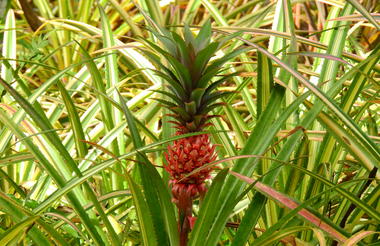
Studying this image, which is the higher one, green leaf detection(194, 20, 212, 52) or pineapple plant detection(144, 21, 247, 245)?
green leaf detection(194, 20, 212, 52)

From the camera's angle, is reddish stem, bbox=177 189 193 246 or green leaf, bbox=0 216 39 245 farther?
reddish stem, bbox=177 189 193 246

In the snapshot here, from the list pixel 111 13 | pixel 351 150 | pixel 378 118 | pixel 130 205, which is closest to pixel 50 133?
pixel 130 205

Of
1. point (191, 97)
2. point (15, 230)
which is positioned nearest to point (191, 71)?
point (191, 97)

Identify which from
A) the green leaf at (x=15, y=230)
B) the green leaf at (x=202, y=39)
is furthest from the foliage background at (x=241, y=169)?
the green leaf at (x=202, y=39)

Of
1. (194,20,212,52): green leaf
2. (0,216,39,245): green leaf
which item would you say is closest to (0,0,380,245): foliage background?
(0,216,39,245): green leaf

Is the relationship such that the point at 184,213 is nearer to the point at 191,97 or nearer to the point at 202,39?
the point at 191,97

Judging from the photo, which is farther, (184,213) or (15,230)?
(184,213)

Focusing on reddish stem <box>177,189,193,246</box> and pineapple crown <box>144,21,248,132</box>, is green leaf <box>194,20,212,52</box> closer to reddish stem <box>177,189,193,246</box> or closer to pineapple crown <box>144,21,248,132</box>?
pineapple crown <box>144,21,248,132</box>

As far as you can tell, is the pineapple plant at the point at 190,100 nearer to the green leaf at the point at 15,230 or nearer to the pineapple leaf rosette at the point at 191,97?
the pineapple leaf rosette at the point at 191,97

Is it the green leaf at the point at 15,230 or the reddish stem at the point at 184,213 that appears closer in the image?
the green leaf at the point at 15,230

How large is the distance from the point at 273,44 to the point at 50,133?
2.93 ft

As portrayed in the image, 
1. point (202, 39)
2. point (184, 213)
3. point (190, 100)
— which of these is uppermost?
point (202, 39)

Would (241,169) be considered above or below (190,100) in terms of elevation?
below

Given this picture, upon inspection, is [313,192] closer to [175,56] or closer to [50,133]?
[175,56]
